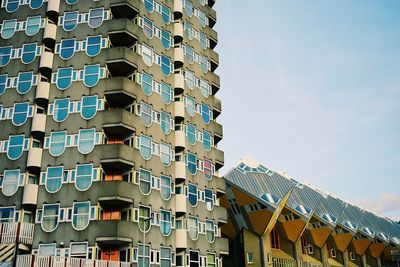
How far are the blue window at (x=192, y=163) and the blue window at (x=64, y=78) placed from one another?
16058 mm

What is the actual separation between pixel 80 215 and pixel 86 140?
24.9 ft

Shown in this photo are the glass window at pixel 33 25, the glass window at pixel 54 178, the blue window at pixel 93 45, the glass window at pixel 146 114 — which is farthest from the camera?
the glass window at pixel 33 25

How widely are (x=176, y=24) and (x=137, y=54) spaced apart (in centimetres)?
1039

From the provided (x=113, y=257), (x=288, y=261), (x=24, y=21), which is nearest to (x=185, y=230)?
(x=113, y=257)

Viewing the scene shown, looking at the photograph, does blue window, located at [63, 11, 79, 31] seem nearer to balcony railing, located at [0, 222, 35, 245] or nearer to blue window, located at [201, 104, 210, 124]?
blue window, located at [201, 104, 210, 124]

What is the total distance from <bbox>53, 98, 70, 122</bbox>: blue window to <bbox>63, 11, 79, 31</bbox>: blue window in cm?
890

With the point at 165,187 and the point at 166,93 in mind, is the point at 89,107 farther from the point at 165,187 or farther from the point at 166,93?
the point at 165,187

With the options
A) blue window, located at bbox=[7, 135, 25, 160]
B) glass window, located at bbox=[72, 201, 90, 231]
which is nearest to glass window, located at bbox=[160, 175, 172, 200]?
glass window, located at bbox=[72, 201, 90, 231]

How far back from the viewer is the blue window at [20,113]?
45250mm

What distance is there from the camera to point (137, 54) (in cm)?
4828

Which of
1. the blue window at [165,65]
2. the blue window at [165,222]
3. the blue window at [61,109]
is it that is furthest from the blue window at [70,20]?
the blue window at [165,222]

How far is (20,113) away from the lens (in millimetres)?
45594

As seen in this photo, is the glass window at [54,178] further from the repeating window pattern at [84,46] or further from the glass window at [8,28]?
the glass window at [8,28]

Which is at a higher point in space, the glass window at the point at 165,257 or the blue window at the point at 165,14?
the blue window at the point at 165,14
